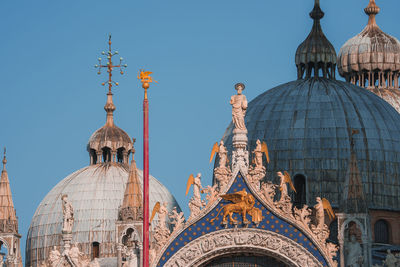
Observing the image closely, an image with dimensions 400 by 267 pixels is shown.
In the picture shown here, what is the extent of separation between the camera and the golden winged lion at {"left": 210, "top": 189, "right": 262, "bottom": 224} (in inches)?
2633

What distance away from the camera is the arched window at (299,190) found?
255 ft

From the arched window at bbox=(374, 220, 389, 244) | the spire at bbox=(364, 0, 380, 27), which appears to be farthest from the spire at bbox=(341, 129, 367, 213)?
the spire at bbox=(364, 0, 380, 27)

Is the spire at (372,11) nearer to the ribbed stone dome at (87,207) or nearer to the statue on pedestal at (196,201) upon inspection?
the ribbed stone dome at (87,207)

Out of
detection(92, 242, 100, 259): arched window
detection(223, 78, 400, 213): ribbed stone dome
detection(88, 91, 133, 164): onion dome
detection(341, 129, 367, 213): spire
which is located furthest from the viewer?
detection(88, 91, 133, 164): onion dome

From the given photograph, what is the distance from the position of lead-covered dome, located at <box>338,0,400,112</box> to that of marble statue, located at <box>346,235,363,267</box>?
100ft

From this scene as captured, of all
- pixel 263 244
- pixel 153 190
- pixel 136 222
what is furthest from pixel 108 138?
pixel 263 244

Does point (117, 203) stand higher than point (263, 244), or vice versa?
point (117, 203)

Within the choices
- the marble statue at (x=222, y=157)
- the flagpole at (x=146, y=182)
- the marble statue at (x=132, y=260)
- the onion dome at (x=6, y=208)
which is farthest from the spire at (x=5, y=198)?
the flagpole at (x=146, y=182)

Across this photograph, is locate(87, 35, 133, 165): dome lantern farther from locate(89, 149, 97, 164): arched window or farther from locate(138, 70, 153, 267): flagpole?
locate(138, 70, 153, 267): flagpole

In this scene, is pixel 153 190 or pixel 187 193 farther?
pixel 153 190

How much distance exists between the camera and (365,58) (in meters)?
97.0

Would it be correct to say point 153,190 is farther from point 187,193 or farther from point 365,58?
point 187,193

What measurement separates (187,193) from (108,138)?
24.5 meters

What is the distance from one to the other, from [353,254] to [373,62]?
32.3 meters
